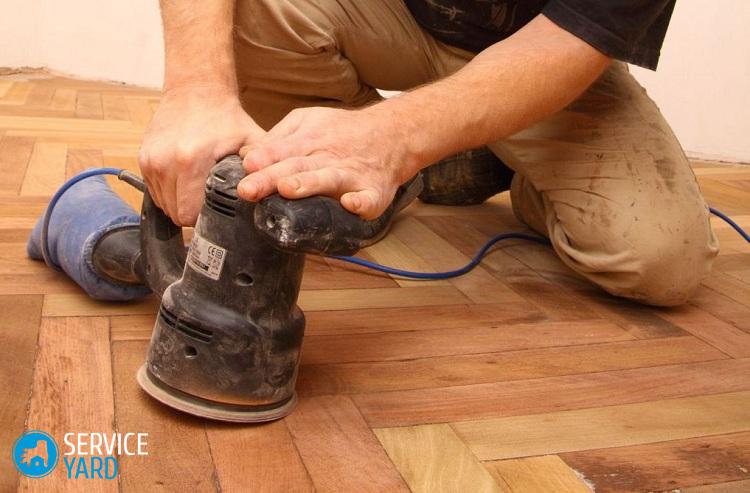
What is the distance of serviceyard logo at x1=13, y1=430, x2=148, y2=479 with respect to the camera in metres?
0.70

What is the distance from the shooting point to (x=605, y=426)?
878 mm

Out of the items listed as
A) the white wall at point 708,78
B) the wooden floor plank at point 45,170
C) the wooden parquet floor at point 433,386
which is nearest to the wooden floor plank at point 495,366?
the wooden parquet floor at point 433,386

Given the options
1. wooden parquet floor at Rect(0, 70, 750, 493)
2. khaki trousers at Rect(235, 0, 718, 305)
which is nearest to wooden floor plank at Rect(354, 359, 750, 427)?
wooden parquet floor at Rect(0, 70, 750, 493)

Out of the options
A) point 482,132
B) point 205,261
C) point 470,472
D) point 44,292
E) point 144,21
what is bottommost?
point 144,21

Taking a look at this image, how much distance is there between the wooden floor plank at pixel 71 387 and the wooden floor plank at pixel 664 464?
463 millimetres

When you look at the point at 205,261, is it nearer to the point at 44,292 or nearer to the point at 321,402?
the point at 321,402

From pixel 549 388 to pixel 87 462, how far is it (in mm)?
531

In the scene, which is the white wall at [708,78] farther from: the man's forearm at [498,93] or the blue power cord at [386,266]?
the man's forearm at [498,93]

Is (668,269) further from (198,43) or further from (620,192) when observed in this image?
(198,43)

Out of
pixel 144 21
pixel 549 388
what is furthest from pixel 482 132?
pixel 144 21

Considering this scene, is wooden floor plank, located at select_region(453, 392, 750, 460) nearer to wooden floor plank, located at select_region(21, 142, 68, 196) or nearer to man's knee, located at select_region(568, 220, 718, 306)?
man's knee, located at select_region(568, 220, 718, 306)

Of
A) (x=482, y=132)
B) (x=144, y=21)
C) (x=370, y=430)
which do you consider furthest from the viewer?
(x=144, y=21)

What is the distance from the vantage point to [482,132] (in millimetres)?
929

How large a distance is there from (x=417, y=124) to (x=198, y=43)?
29 centimetres
